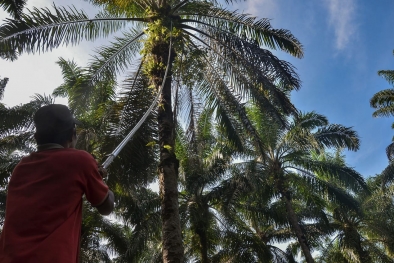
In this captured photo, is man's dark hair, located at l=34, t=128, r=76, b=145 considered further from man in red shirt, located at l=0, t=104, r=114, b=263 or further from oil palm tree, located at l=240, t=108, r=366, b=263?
oil palm tree, located at l=240, t=108, r=366, b=263

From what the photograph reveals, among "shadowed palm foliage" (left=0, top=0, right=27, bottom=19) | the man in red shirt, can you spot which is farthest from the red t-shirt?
"shadowed palm foliage" (left=0, top=0, right=27, bottom=19)

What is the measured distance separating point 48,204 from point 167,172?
470 centimetres

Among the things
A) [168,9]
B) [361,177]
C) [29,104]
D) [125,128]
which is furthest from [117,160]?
[361,177]

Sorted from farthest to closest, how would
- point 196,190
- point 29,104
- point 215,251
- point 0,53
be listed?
point 215,251
point 196,190
point 29,104
point 0,53

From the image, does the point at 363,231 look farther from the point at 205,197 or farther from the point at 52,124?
the point at 52,124

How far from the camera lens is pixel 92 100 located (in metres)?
9.57

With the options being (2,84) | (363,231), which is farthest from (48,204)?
(363,231)

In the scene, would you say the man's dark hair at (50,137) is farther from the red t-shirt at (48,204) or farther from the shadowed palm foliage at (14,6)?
the shadowed palm foliage at (14,6)

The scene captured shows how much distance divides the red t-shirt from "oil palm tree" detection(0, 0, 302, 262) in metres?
4.21

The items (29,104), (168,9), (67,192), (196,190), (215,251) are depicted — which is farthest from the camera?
(215,251)

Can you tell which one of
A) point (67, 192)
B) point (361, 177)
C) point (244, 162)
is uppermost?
point (244, 162)

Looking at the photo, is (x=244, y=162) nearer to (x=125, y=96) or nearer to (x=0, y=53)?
(x=125, y=96)

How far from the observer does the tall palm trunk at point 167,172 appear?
19.0 ft

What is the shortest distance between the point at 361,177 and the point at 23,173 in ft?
53.0
